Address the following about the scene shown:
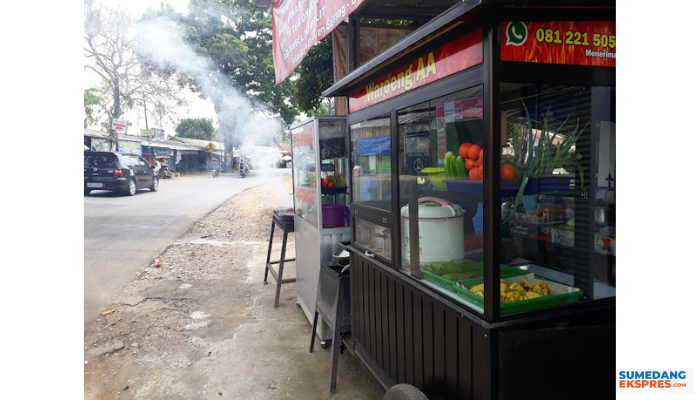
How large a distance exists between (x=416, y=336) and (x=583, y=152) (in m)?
1.31

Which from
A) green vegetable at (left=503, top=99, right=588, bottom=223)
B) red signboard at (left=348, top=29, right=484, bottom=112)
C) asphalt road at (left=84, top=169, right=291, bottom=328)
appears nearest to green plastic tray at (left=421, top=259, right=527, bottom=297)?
green vegetable at (left=503, top=99, right=588, bottom=223)

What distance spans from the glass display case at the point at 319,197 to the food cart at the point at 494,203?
1059mm

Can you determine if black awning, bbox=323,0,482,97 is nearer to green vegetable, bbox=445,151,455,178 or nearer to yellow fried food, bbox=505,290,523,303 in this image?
green vegetable, bbox=445,151,455,178

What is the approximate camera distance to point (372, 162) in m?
3.18

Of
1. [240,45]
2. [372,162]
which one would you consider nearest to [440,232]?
[372,162]

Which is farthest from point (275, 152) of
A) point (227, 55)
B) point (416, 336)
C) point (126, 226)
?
point (416, 336)

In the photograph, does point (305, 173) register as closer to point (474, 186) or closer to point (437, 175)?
point (437, 175)

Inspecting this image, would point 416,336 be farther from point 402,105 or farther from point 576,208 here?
point 402,105

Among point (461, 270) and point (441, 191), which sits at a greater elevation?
point (441, 191)

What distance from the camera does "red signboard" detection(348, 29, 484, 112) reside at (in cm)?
186

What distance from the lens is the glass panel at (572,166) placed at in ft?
6.92

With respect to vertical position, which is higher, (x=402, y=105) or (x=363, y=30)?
(x=363, y=30)

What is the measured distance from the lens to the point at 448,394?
7.11 ft

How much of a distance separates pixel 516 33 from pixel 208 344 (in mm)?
3787
